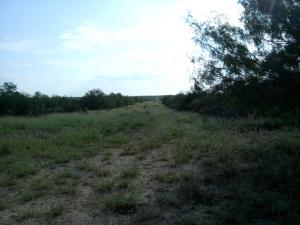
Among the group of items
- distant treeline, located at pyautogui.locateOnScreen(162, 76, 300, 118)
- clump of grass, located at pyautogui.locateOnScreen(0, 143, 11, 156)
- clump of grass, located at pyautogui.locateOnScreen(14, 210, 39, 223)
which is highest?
distant treeline, located at pyautogui.locateOnScreen(162, 76, 300, 118)

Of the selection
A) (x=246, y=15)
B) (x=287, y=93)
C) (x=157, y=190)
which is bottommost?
(x=157, y=190)

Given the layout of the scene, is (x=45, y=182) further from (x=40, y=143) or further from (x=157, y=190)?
(x=40, y=143)

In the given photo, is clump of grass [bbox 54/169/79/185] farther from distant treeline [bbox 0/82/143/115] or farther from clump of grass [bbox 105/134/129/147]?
distant treeline [bbox 0/82/143/115]

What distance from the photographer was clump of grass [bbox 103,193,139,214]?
266 inches

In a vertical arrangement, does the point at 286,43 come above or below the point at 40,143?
above

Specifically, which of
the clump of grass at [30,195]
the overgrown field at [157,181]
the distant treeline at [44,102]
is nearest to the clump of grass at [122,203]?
the overgrown field at [157,181]

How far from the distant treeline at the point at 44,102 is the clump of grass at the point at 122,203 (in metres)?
Result: 36.7

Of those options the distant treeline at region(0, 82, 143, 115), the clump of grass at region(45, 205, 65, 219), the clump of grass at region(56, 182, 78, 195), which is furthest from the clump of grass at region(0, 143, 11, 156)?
the distant treeline at region(0, 82, 143, 115)

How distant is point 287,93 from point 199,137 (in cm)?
494

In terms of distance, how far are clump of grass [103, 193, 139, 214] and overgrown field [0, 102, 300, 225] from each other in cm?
2

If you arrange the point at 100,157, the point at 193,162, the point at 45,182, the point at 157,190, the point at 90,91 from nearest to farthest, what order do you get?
the point at 157,190, the point at 45,182, the point at 193,162, the point at 100,157, the point at 90,91

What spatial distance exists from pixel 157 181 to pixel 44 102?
42.1 meters

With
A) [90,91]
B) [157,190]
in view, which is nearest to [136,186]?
[157,190]

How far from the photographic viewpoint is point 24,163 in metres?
10.7
